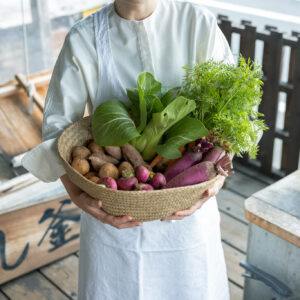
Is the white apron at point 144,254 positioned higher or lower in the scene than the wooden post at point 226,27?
lower

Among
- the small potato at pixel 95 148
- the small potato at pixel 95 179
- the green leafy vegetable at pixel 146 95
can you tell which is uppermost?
the green leafy vegetable at pixel 146 95

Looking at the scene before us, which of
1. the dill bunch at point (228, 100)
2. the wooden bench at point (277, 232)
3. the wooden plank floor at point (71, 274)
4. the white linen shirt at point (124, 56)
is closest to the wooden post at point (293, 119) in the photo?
the wooden plank floor at point (71, 274)

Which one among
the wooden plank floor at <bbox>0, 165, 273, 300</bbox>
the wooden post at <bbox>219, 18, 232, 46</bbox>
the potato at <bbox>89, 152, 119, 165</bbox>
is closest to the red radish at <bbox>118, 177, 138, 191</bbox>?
the potato at <bbox>89, 152, 119, 165</bbox>

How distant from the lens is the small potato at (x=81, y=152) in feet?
3.70

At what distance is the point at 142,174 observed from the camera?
1056 mm

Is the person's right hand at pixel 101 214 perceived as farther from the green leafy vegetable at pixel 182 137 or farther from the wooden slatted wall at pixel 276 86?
the wooden slatted wall at pixel 276 86

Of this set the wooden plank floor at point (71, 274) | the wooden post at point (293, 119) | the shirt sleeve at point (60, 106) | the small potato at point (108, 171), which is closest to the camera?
the small potato at point (108, 171)

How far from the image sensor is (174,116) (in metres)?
1.10

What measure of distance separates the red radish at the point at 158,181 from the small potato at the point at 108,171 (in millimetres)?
86

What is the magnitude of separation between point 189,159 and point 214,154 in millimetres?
59

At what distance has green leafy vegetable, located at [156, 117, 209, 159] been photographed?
3.59 ft

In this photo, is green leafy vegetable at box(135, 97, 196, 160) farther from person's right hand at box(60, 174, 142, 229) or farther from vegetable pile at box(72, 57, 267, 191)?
person's right hand at box(60, 174, 142, 229)

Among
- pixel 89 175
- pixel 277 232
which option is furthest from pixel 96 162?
pixel 277 232

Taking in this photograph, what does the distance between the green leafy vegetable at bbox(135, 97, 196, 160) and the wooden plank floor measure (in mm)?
1154
